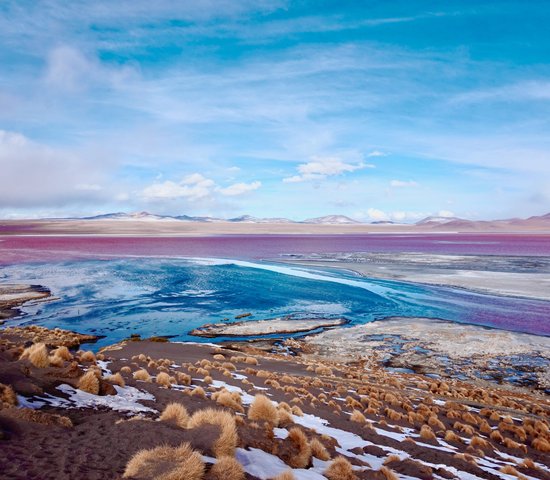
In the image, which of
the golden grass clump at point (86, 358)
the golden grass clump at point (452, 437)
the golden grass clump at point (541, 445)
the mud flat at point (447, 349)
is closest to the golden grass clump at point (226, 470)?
the golden grass clump at point (452, 437)

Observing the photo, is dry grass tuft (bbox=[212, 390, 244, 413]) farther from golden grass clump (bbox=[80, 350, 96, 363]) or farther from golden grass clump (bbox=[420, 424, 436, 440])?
golden grass clump (bbox=[420, 424, 436, 440])

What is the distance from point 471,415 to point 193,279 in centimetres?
3952

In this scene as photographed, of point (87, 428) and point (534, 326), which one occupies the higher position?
point (87, 428)

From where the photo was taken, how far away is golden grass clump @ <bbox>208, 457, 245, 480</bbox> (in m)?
5.45

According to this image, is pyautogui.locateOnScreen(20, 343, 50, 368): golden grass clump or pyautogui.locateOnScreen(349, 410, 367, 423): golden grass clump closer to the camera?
pyautogui.locateOnScreen(20, 343, 50, 368): golden grass clump

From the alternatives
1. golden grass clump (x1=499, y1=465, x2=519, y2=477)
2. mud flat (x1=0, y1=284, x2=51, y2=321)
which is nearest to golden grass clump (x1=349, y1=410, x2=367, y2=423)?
golden grass clump (x1=499, y1=465, x2=519, y2=477)

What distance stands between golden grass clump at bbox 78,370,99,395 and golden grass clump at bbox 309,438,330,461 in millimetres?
4717

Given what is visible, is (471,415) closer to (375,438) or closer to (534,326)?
(375,438)

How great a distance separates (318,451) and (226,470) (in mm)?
2963

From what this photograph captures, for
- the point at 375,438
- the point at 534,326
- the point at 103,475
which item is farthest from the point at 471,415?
the point at 534,326

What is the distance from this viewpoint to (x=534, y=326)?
91.3 ft

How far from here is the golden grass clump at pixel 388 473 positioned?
751 cm

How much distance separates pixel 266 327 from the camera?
29.1 m

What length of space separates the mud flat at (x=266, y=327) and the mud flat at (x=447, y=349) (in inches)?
74.1
